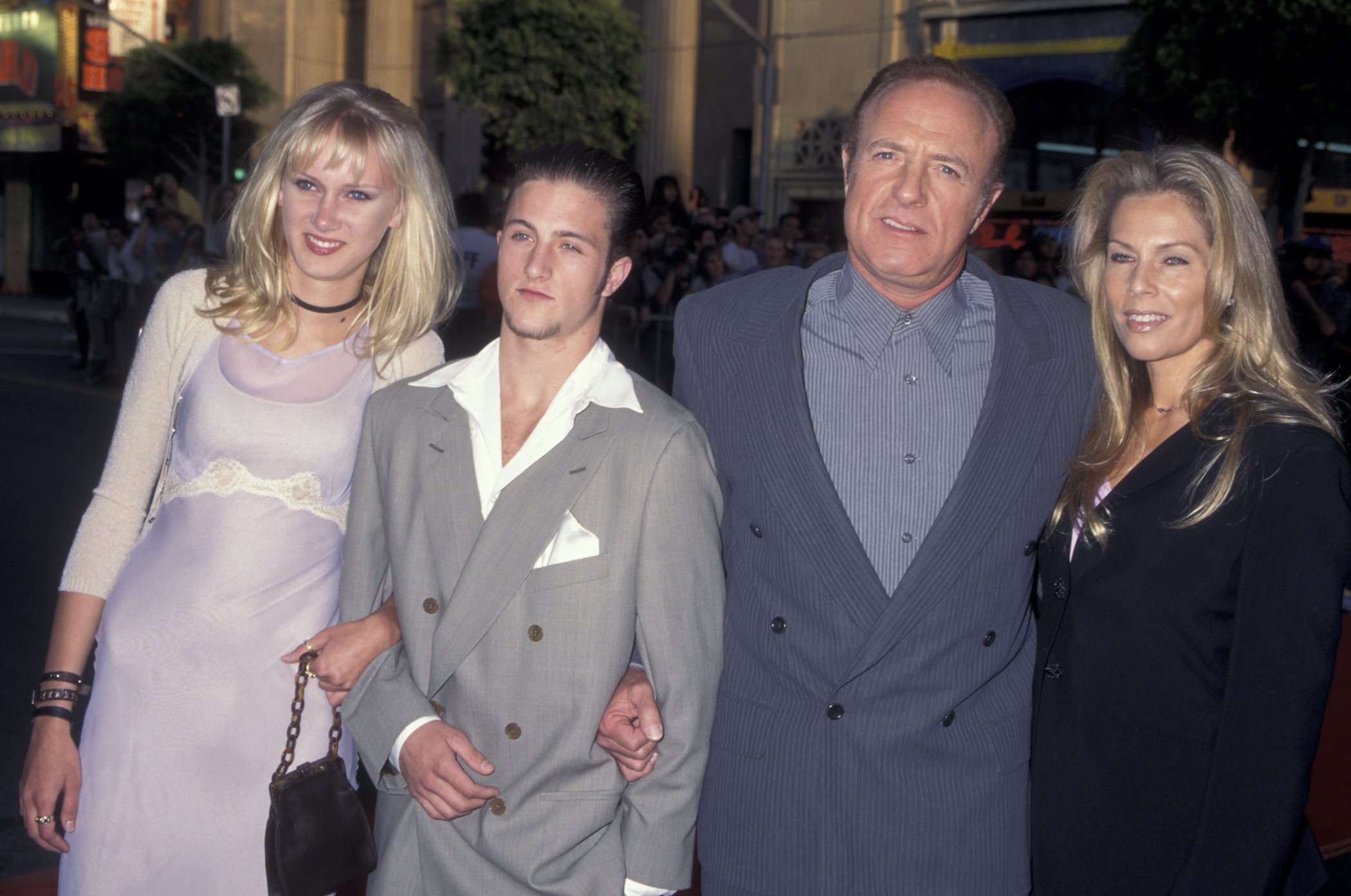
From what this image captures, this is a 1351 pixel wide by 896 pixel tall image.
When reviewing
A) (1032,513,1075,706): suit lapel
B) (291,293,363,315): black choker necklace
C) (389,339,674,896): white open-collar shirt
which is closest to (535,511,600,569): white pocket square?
(389,339,674,896): white open-collar shirt

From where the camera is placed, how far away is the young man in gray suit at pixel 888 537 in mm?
2410

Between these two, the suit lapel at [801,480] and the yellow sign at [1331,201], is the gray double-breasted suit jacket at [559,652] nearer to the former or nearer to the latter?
the suit lapel at [801,480]

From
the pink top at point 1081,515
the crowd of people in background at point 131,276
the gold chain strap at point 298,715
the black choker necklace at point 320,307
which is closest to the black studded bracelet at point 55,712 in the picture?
the gold chain strap at point 298,715

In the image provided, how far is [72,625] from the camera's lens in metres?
2.59

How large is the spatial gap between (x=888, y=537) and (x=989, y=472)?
227 mm

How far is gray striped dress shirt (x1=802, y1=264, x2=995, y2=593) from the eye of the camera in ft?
8.14

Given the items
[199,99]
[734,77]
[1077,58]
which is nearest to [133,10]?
[199,99]

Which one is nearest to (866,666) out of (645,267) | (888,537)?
(888,537)

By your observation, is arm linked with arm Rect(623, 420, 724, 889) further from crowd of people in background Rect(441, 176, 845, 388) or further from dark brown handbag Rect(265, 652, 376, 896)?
crowd of people in background Rect(441, 176, 845, 388)

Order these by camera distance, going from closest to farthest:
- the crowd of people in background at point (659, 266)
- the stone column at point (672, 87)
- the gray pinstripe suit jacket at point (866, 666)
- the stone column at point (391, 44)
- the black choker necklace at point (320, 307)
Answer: the gray pinstripe suit jacket at point (866, 666), the black choker necklace at point (320, 307), the crowd of people in background at point (659, 266), the stone column at point (672, 87), the stone column at point (391, 44)

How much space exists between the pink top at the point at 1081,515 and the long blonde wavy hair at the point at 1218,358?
15 millimetres

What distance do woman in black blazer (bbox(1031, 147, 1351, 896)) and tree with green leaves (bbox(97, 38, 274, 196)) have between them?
33.0m

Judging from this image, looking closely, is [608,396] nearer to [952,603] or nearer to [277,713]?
[952,603]

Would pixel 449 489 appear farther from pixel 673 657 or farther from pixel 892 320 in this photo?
pixel 892 320
